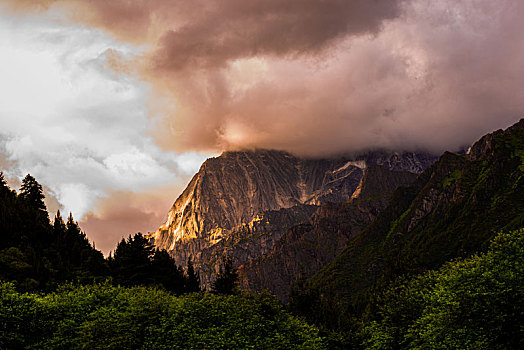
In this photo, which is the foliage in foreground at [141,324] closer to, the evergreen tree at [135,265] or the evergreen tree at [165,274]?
the evergreen tree at [135,265]

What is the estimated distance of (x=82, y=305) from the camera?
60938mm

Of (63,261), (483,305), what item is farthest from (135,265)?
(483,305)

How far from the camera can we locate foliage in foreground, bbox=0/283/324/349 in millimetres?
53750

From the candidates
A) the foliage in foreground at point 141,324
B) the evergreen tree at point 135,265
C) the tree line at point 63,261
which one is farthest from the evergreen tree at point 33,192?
the foliage in foreground at point 141,324

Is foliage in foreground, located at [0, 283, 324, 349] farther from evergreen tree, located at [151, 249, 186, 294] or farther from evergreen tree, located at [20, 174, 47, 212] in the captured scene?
evergreen tree, located at [20, 174, 47, 212]

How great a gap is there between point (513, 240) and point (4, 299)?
64967mm

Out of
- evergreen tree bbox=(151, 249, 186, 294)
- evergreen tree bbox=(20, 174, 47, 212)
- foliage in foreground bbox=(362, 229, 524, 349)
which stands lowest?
foliage in foreground bbox=(362, 229, 524, 349)

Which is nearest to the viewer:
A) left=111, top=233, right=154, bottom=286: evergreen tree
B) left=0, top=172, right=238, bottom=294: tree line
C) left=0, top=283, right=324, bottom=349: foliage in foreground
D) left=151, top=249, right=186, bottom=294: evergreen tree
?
left=0, top=283, right=324, bottom=349: foliage in foreground

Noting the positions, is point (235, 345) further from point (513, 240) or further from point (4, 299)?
point (513, 240)

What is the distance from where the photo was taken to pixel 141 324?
56.1 m

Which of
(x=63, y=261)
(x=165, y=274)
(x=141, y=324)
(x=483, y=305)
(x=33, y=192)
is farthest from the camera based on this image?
(x=33, y=192)

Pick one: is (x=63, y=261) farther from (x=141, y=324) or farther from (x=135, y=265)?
(x=141, y=324)

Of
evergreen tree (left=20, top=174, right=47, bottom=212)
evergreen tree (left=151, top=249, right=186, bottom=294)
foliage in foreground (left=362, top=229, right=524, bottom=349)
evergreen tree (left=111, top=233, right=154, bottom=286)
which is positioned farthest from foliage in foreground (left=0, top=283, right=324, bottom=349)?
evergreen tree (left=20, top=174, right=47, bottom=212)

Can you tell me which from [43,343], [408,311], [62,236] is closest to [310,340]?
[408,311]
